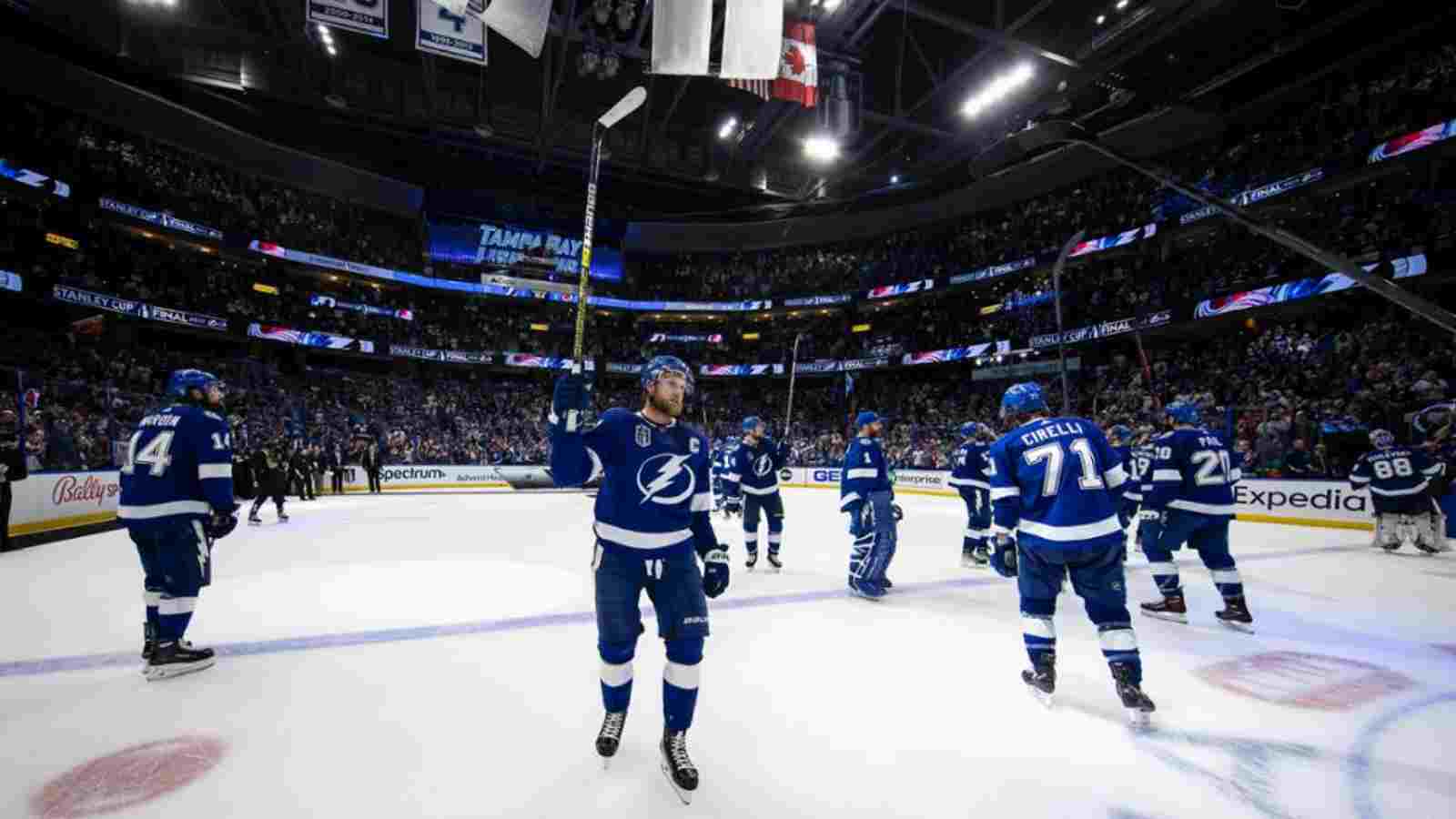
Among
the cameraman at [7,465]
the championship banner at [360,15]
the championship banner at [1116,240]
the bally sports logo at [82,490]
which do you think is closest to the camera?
the cameraman at [7,465]

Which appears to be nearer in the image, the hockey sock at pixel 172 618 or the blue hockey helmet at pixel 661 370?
the blue hockey helmet at pixel 661 370

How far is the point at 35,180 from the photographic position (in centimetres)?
1908

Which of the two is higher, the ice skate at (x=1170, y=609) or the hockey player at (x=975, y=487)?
the hockey player at (x=975, y=487)

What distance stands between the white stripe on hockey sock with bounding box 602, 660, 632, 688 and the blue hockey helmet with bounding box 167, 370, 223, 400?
11.9ft

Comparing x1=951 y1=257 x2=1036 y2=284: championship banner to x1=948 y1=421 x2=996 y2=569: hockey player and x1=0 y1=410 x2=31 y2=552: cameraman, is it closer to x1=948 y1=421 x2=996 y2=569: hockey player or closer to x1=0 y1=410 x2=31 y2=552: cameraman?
x1=948 y1=421 x2=996 y2=569: hockey player

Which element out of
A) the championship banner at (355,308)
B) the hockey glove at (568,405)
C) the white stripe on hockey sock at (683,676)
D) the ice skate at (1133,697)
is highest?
the championship banner at (355,308)

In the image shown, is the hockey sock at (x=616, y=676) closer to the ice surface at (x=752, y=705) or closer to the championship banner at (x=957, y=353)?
the ice surface at (x=752, y=705)

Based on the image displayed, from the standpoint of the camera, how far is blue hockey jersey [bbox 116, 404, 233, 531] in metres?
3.93

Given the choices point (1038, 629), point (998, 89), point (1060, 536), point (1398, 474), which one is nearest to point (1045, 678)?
point (1038, 629)

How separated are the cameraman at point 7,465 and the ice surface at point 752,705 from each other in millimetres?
2098

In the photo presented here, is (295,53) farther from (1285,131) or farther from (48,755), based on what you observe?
(1285,131)

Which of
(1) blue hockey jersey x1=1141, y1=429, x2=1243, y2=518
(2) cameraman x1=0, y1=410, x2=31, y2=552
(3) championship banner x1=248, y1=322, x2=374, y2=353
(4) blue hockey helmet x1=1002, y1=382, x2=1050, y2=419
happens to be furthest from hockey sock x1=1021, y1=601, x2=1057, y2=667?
(3) championship banner x1=248, y1=322, x2=374, y2=353

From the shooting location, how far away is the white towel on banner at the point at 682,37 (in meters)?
8.00

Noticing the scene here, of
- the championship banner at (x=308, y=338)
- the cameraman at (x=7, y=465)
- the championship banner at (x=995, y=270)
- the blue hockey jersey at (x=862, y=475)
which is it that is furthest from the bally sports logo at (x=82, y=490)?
the championship banner at (x=995, y=270)
